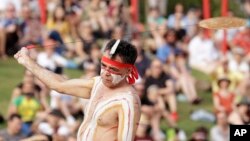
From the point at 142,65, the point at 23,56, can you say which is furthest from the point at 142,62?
the point at 23,56

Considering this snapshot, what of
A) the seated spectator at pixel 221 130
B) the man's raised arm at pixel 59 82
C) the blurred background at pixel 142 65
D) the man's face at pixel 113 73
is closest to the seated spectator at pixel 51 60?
the blurred background at pixel 142 65

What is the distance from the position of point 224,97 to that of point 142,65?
1397 mm

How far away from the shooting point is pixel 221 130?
15766 millimetres

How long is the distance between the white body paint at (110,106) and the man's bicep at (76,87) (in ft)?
0.40

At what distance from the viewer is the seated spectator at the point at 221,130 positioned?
51.6 feet

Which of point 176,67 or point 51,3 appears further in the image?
point 51,3

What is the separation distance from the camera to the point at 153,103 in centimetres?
1606

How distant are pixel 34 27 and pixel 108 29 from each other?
1484mm

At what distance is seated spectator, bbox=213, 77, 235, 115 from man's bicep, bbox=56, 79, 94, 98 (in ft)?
24.9

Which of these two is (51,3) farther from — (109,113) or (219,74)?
(109,113)

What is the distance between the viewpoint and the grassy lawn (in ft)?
55.1

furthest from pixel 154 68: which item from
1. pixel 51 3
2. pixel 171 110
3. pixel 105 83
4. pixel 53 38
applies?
pixel 105 83

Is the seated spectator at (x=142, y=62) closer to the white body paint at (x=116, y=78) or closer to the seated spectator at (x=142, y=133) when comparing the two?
the seated spectator at (x=142, y=133)

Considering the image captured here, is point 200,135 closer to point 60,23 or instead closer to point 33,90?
point 33,90
